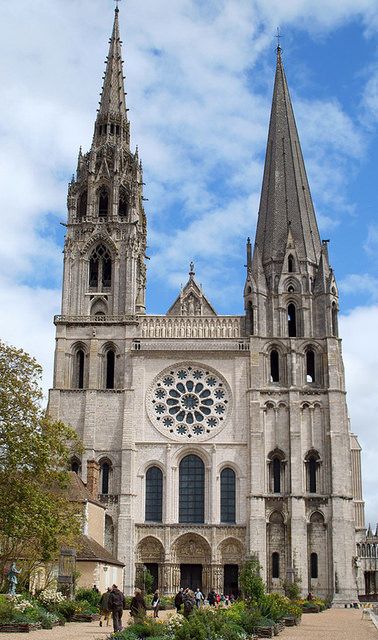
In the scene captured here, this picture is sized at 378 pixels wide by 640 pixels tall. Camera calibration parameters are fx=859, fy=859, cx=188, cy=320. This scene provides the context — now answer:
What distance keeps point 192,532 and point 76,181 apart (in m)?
26.7

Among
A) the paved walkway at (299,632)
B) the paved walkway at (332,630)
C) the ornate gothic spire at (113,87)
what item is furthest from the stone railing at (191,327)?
the paved walkway at (299,632)

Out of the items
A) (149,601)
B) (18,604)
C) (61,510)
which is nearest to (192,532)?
(149,601)

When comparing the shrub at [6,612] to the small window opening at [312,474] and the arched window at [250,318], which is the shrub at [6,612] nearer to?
the small window opening at [312,474]

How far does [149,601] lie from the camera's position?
42156mm

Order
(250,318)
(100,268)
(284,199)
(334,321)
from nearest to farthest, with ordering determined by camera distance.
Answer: (250,318) < (334,321) < (100,268) < (284,199)

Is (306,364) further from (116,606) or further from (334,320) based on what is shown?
(116,606)

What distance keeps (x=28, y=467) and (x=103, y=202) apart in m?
36.2

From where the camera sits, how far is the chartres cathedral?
171 feet

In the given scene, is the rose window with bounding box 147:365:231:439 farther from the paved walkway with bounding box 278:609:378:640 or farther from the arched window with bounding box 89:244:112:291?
the paved walkway with bounding box 278:609:378:640

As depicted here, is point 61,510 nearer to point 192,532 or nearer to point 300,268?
point 192,532

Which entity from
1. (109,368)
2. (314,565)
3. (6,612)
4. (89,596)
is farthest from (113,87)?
(6,612)

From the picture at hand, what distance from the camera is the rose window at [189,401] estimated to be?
5506 cm

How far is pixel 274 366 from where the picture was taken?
Result: 187 ft

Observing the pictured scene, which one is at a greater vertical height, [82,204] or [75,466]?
[82,204]
